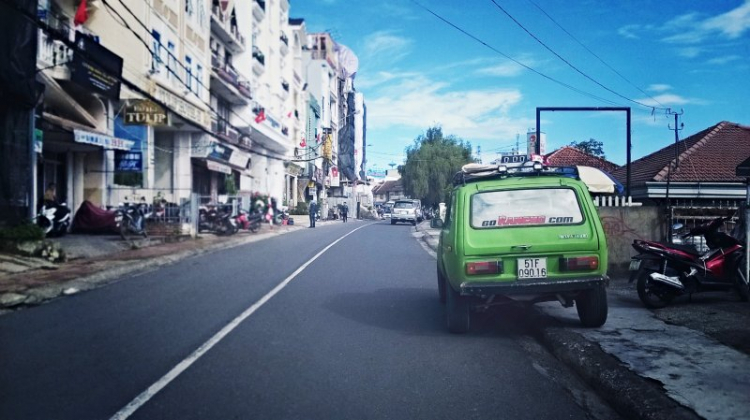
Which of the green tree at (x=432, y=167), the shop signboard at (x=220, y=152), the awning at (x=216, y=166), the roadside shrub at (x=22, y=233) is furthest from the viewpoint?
the green tree at (x=432, y=167)

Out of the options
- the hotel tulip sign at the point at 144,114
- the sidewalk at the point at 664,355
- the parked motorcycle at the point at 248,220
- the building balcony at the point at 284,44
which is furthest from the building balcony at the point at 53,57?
the building balcony at the point at 284,44

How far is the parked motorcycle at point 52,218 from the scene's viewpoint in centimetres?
1571

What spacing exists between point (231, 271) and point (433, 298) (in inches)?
208

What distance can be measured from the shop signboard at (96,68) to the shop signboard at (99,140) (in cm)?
181

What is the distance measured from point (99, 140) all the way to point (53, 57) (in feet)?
9.61

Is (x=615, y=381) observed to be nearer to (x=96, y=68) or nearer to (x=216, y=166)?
(x=96, y=68)

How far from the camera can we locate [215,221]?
79.8ft

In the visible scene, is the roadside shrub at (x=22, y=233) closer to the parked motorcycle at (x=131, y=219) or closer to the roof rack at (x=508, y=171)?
the parked motorcycle at (x=131, y=219)

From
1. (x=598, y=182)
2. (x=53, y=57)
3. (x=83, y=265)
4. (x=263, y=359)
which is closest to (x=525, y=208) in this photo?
(x=263, y=359)

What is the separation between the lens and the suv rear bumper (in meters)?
6.10

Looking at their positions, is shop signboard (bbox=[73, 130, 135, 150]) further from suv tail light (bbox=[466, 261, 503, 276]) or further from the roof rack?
suv tail light (bbox=[466, 261, 503, 276])

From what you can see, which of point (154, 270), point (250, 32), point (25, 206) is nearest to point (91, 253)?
point (25, 206)

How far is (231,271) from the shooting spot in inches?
497

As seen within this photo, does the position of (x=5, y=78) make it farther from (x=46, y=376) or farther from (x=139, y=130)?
(x=46, y=376)
